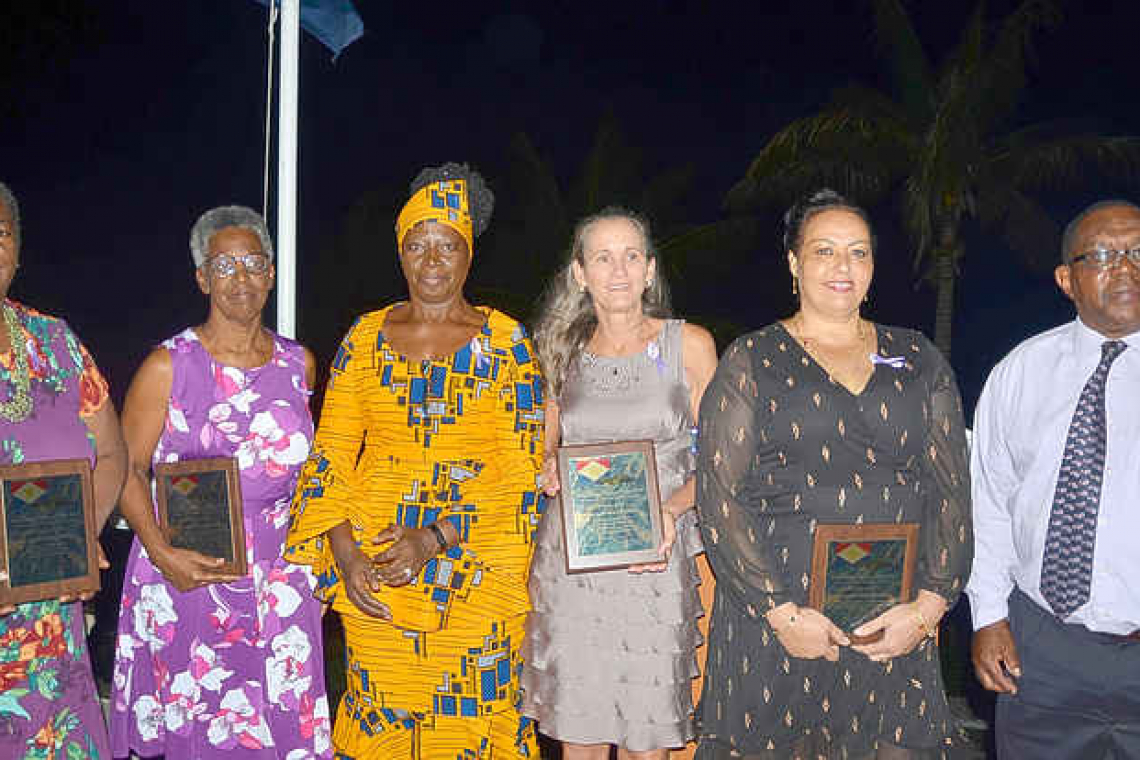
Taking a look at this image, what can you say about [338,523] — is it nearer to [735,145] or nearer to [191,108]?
[191,108]

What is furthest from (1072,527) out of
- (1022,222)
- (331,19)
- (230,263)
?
(1022,222)

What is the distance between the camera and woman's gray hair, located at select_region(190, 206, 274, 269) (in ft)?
13.4

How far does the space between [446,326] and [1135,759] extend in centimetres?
272

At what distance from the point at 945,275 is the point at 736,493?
19.2 metres

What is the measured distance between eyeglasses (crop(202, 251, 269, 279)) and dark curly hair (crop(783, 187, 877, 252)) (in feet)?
6.84

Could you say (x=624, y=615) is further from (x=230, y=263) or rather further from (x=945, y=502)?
(x=230, y=263)

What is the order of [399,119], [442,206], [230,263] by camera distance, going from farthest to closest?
[399,119] < [230,263] < [442,206]

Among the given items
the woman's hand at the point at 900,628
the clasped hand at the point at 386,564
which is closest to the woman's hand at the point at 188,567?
the clasped hand at the point at 386,564

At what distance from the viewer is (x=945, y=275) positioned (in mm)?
20938

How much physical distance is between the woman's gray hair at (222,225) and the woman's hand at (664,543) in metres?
1.94

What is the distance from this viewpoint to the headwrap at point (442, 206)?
12.4 feet

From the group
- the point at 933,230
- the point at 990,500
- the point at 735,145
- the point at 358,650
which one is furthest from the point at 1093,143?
the point at 358,650

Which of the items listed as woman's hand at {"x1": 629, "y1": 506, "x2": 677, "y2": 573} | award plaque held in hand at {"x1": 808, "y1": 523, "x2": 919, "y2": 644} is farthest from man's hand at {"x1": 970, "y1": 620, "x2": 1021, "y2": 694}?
woman's hand at {"x1": 629, "y1": 506, "x2": 677, "y2": 573}

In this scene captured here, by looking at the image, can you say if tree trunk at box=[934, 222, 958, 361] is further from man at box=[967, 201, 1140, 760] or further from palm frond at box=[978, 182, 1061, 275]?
man at box=[967, 201, 1140, 760]
